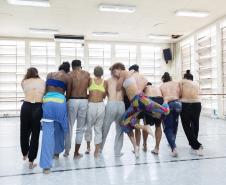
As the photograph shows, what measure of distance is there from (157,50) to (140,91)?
1001 centimetres

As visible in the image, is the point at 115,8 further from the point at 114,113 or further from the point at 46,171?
the point at 46,171

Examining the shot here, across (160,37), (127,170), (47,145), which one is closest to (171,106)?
(127,170)

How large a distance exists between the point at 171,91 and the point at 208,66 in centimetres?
710

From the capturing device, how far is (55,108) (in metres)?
3.59

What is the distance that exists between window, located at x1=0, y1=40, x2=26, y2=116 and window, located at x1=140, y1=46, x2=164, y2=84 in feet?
20.7

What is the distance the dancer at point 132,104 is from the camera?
4.00 meters

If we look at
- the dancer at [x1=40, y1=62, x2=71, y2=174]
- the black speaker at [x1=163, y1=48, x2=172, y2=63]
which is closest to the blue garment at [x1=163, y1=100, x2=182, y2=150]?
the dancer at [x1=40, y1=62, x2=71, y2=174]

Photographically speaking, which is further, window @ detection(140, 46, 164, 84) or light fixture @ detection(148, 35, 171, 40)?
window @ detection(140, 46, 164, 84)

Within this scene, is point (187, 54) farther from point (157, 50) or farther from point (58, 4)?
point (58, 4)

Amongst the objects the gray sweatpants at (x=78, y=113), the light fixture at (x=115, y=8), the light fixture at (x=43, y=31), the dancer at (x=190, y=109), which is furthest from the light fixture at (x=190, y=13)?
the gray sweatpants at (x=78, y=113)

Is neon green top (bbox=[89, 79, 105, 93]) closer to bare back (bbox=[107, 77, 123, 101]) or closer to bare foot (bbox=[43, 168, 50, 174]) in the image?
bare back (bbox=[107, 77, 123, 101])

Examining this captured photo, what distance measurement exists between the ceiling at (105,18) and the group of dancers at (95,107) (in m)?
4.01

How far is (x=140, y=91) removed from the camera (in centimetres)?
426

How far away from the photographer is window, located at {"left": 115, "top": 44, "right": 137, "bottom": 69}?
13234mm
